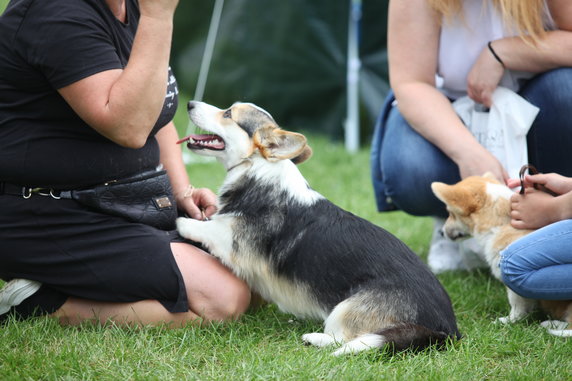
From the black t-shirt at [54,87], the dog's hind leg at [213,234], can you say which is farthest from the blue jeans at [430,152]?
the black t-shirt at [54,87]

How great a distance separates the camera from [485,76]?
343 centimetres

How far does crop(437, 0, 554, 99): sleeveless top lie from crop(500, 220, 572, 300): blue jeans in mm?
1017

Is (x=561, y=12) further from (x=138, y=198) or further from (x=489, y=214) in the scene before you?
(x=138, y=198)

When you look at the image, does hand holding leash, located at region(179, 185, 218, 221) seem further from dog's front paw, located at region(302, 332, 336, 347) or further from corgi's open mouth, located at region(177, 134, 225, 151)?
dog's front paw, located at region(302, 332, 336, 347)

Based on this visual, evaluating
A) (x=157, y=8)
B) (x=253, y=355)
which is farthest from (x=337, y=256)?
(x=157, y=8)

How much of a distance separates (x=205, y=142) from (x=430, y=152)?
1.24 meters

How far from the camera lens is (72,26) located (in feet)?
7.89

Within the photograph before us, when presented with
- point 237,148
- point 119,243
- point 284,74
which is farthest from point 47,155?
point 284,74

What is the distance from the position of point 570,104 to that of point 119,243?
215cm

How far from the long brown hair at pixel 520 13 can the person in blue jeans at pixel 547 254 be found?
2.60 ft

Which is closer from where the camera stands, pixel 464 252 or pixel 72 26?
pixel 72 26

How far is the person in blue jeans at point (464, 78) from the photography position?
335 centimetres

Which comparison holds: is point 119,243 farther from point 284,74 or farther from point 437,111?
point 284,74

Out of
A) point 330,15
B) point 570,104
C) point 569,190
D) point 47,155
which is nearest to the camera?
point 47,155
